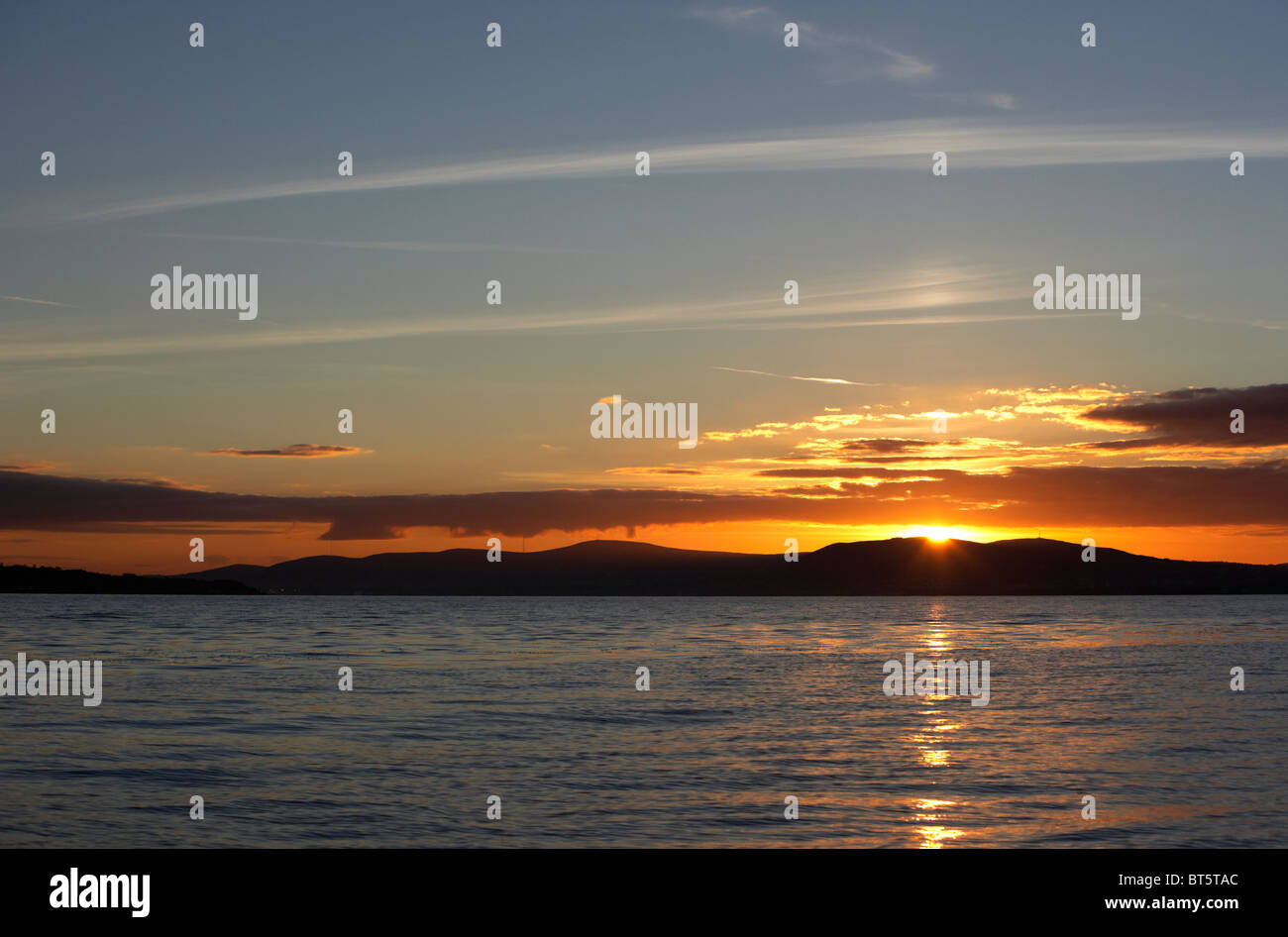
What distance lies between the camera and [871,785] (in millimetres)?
21391

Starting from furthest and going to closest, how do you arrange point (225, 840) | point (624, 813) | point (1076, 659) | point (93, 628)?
1. point (93, 628)
2. point (1076, 659)
3. point (624, 813)
4. point (225, 840)

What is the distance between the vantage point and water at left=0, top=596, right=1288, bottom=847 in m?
17.8

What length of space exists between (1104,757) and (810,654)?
41.1 meters

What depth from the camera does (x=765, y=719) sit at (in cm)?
3203

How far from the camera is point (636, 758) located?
24.5 metres

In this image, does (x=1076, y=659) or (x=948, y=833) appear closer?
(x=948, y=833)

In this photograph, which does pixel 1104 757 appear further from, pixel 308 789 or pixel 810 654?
pixel 810 654

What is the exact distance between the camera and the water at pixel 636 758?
1777 centimetres


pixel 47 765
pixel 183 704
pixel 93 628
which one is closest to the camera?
pixel 47 765

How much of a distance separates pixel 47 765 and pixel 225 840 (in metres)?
8.76

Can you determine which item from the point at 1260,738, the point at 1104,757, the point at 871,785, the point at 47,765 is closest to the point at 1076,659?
the point at 1260,738
